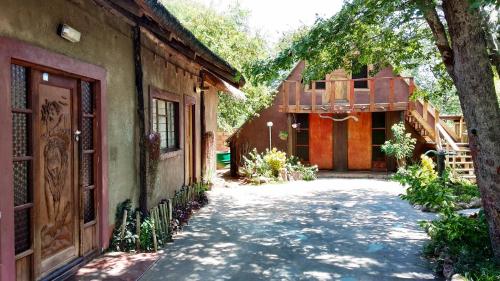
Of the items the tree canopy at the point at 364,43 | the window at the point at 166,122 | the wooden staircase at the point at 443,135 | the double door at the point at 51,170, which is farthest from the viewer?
the wooden staircase at the point at 443,135

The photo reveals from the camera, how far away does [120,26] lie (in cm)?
584

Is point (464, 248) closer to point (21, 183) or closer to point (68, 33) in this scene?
point (21, 183)

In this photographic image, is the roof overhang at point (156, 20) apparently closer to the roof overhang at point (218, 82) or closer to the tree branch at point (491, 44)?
the roof overhang at point (218, 82)

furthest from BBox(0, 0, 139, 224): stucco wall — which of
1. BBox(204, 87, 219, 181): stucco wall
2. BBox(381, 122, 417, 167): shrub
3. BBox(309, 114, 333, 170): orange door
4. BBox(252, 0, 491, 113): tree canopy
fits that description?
BBox(309, 114, 333, 170): orange door

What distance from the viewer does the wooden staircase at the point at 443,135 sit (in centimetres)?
1331

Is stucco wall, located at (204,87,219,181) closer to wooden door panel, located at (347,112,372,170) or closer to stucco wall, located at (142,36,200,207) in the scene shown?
stucco wall, located at (142,36,200,207)

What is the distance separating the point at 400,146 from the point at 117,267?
12.0 metres

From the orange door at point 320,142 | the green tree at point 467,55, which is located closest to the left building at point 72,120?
the green tree at point 467,55

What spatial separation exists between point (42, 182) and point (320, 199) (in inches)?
287

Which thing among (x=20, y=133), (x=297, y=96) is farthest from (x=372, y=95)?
(x=20, y=133)

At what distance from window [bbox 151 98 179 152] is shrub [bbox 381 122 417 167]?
8.47 metres

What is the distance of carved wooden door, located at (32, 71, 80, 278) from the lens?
4.06 m

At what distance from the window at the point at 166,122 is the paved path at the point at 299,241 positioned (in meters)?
1.53

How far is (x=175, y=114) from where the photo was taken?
9.09m
